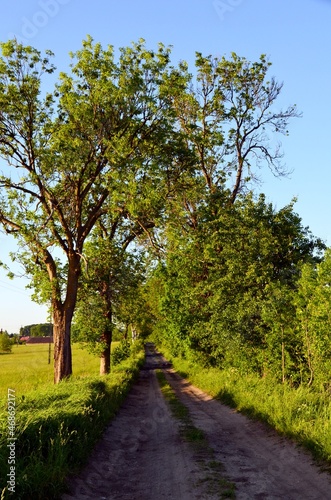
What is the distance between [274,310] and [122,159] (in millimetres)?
8363

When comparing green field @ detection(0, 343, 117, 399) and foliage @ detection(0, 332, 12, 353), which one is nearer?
green field @ detection(0, 343, 117, 399)

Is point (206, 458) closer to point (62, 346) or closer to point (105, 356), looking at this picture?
point (62, 346)

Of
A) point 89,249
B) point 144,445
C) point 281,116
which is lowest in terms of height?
point 144,445

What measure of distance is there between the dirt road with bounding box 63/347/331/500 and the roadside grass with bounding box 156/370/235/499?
94mm

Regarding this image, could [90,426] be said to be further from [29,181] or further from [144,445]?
[29,181]

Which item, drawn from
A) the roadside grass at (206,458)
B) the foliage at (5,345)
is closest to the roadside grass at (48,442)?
the roadside grass at (206,458)

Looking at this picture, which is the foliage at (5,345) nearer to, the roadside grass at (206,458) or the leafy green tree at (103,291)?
the leafy green tree at (103,291)

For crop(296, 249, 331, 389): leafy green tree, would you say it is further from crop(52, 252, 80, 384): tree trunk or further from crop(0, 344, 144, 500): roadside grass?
crop(52, 252, 80, 384): tree trunk

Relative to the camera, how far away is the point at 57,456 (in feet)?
25.1

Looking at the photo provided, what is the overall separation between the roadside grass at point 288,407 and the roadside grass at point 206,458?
1882 mm

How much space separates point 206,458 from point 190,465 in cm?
68

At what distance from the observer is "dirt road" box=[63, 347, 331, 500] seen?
7520 mm

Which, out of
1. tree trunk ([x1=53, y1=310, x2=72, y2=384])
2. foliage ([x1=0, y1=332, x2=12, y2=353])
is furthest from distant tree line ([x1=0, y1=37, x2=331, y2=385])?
foliage ([x1=0, y1=332, x2=12, y2=353])

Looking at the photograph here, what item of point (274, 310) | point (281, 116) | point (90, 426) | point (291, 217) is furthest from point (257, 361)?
point (281, 116)
